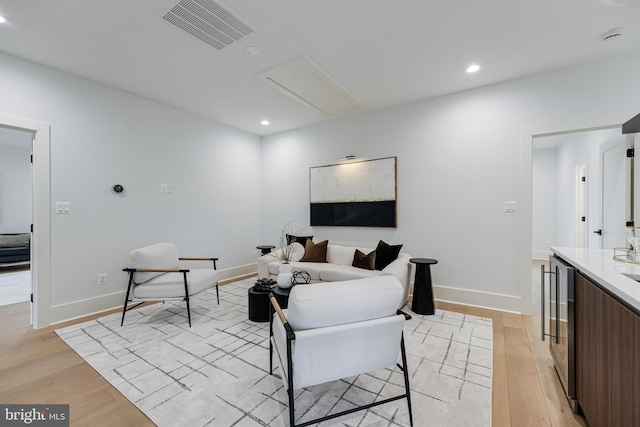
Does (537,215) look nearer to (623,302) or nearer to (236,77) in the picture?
(623,302)

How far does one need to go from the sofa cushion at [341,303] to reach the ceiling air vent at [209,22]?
2.23 metres

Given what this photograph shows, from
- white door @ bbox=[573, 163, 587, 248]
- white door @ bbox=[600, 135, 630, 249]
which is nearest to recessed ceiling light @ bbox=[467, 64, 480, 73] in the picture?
white door @ bbox=[600, 135, 630, 249]

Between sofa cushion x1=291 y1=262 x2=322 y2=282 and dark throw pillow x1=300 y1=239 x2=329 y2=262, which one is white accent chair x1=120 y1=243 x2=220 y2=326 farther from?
dark throw pillow x1=300 y1=239 x2=329 y2=262

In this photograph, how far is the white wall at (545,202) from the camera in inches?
267

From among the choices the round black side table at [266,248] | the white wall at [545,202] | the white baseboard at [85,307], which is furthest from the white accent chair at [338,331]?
the white wall at [545,202]

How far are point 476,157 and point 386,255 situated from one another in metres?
1.73

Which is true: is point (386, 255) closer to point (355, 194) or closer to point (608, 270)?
point (355, 194)

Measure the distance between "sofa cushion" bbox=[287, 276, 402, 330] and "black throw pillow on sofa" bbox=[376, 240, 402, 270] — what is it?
207 cm

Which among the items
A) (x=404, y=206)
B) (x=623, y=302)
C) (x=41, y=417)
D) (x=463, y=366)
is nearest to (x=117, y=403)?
(x=41, y=417)

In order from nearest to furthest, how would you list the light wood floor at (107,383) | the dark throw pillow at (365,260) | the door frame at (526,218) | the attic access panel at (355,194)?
the light wood floor at (107,383) → the door frame at (526,218) → the dark throw pillow at (365,260) → the attic access panel at (355,194)

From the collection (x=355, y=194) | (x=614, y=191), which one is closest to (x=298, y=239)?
(x=355, y=194)

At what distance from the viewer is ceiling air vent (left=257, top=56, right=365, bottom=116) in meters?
3.07

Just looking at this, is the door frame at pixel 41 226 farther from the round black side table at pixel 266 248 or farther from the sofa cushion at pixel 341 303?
the sofa cushion at pixel 341 303

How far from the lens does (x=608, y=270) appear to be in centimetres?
144
